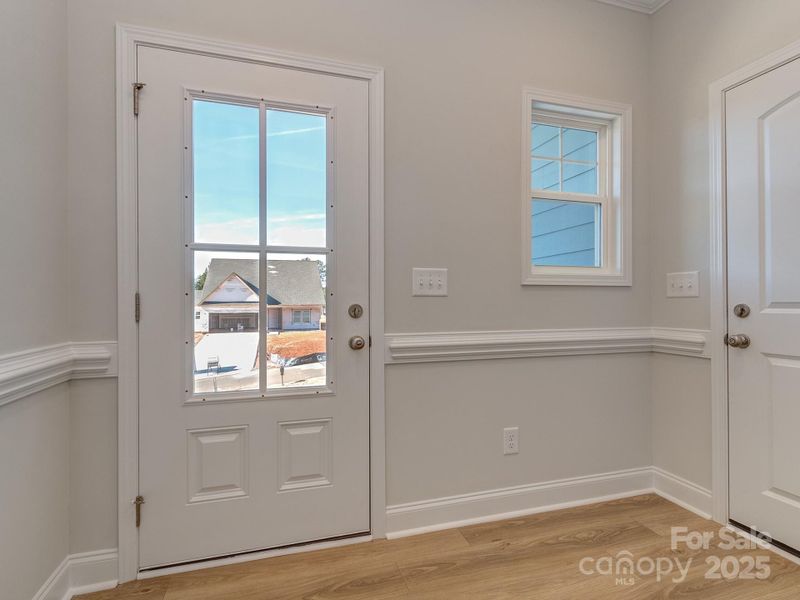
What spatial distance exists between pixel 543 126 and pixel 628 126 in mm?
463

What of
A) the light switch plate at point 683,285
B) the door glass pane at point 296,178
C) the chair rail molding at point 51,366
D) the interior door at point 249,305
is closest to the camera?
the chair rail molding at point 51,366

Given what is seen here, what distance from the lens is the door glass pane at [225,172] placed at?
1.65 metres

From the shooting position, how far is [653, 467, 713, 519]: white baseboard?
79.4 inches

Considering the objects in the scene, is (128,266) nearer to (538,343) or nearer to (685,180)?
(538,343)

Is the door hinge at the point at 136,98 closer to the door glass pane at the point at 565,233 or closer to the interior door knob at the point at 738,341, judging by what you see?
the door glass pane at the point at 565,233

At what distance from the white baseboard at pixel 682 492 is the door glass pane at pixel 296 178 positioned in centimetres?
214

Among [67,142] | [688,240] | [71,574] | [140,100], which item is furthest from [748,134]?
[71,574]

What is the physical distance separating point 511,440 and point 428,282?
88 centimetres

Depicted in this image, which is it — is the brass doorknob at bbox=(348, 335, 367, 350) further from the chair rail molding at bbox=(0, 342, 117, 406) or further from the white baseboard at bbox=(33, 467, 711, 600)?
the chair rail molding at bbox=(0, 342, 117, 406)

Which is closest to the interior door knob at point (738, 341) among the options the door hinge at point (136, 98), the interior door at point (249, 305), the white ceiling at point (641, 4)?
the interior door at point (249, 305)

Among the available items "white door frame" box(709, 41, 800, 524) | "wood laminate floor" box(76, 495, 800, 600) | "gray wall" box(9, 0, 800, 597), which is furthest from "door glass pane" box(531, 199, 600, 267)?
"wood laminate floor" box(76, 495, 800, 600)

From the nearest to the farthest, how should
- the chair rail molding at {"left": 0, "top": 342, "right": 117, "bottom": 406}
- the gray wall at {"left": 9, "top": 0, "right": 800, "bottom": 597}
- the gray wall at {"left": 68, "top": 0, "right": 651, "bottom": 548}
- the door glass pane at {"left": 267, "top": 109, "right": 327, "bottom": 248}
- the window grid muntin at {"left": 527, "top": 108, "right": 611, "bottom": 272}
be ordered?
the chair rail molding at {"left": 0, "top": 342, "right": 117, "bottom": 406}, the gray wall at {"left": 9, "top": 0, "right": 800, "bottom": 597}, the door glass pane at {"left": 267, "top": 109, "right": 327, "bottom": 248}, the gray wall at {"left": 68, "top": 0, "right": 651, "bottom": 548}, the window grid muntin at {"left": 527, "top": 108, "right": 611, "bottom": 272}

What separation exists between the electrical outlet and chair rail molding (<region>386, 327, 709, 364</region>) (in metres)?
0.36

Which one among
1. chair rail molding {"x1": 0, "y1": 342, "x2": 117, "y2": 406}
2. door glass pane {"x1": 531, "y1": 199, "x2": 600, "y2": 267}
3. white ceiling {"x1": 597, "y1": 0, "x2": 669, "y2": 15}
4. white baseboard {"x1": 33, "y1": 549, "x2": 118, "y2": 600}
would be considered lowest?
white baseboard {"x1": 33, "y1": 549, "x2": 118, "y2": 600}
